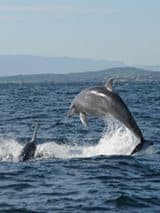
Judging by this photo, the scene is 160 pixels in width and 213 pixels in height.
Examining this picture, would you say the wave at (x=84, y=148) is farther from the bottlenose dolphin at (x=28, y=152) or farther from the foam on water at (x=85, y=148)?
the bottlenose dolphin at (x=28, y=152)

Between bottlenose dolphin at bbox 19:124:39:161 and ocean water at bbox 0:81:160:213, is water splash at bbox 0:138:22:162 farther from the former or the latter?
bottlenose dolphin at bbox 19:124:39:161

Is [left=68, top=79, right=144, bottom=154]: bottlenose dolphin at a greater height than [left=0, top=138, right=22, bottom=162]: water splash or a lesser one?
greater

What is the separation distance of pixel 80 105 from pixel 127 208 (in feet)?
18.2

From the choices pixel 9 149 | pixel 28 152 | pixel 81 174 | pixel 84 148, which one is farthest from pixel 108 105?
pixel 9 149

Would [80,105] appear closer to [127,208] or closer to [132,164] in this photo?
[132,164]

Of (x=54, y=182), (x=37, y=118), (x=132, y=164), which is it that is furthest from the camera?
(x=37, y=118)

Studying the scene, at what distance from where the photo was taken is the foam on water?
837 inches

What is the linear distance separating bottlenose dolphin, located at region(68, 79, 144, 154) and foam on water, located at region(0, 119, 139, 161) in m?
1.94

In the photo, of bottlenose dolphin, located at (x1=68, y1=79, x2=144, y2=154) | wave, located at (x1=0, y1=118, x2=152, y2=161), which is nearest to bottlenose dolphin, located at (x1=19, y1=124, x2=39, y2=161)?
wave, located at (x1=0, y1=118, x2=152, y2=161)

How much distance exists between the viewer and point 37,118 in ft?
127

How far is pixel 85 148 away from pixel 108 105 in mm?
5113

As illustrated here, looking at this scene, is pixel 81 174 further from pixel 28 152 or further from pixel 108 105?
pixel 28 152

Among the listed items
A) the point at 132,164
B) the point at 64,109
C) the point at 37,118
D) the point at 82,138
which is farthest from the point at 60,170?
the point at 64,109

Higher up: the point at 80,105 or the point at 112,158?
the point at 80,105
